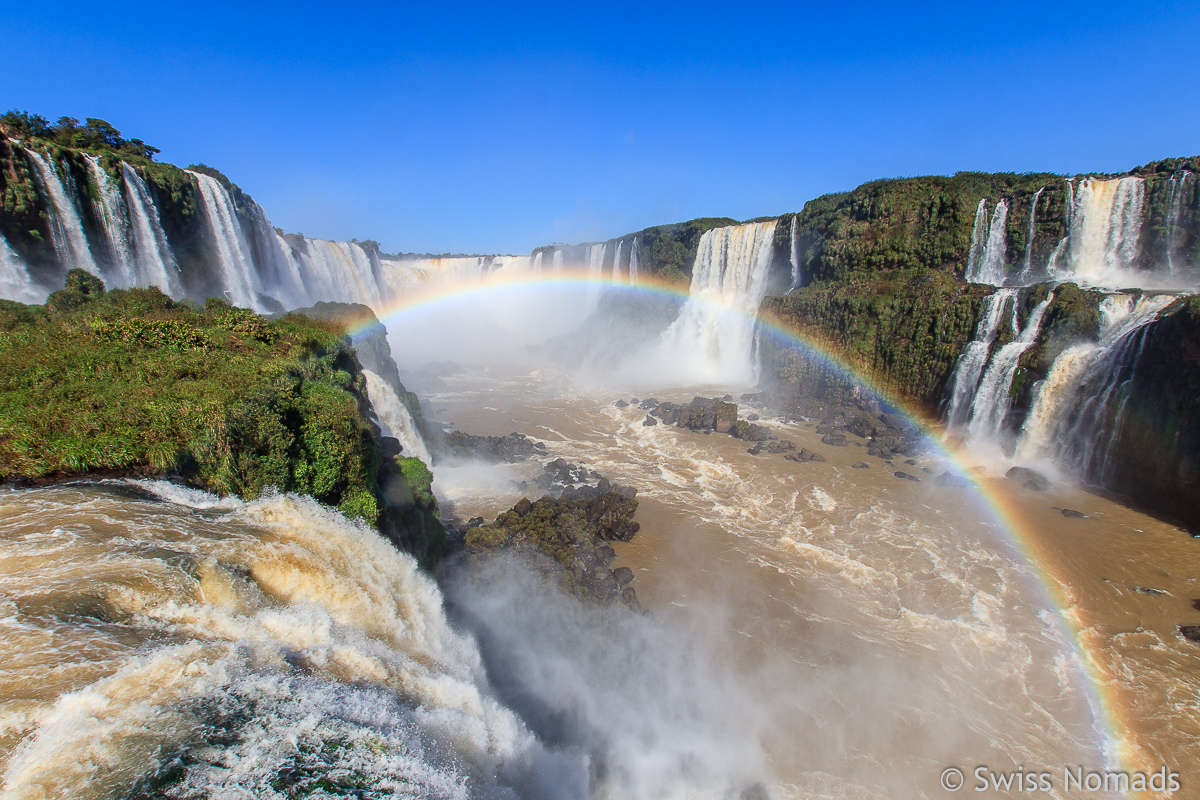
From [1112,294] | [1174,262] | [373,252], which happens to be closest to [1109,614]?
[1112,294]

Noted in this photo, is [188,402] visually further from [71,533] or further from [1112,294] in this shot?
[1112,294]

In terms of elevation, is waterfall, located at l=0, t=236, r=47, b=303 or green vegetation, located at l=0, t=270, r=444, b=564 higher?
waterfall, located at l=0, t=236, r=47, b=303

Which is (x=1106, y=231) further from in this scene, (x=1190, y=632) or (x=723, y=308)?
(x=1190, y=632)

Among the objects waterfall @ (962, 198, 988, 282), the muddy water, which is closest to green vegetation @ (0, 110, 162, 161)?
the muddy water

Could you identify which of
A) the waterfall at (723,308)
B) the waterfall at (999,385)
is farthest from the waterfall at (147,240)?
the waterfall at (999,385)

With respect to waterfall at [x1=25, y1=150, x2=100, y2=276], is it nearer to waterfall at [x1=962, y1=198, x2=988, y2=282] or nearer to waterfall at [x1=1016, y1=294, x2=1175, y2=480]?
waterfall at [x1=1016, y1=294, x2=1175, y2=480]
